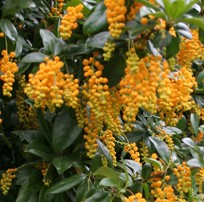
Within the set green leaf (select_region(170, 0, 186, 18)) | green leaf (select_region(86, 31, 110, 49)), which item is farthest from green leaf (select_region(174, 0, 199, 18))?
green leaf (select_region(86, 31, 110, 49))

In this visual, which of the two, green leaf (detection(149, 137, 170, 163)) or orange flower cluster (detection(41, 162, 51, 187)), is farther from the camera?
green leaf (detection(149, 137, 170, 163))

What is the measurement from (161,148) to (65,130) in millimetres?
509

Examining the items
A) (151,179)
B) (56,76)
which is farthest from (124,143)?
(56,76)

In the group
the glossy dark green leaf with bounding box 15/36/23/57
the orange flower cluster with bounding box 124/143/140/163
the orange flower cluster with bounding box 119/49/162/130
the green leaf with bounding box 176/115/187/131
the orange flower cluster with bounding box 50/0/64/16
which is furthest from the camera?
the green leaf with bounding box 176/115/187/131

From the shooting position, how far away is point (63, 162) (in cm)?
169

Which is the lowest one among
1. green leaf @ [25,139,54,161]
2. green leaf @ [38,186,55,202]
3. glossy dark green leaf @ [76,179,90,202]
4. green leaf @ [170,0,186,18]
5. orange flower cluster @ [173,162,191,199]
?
green leaf @ [38,186,55,202]

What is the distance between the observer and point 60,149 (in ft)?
5.50

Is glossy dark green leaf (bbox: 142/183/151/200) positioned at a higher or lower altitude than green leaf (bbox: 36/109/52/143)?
lower

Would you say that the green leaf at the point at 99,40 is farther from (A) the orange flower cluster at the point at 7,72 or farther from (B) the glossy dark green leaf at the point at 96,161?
(B) the glossy dark green leaf at the point at 96,161

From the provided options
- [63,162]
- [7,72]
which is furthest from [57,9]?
[63,162]

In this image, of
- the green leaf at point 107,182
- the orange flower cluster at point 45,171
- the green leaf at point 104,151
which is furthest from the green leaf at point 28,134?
the green leaf at point 107,182

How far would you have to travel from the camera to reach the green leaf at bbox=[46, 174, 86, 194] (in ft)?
5.39

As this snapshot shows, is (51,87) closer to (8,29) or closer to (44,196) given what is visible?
(8,29)

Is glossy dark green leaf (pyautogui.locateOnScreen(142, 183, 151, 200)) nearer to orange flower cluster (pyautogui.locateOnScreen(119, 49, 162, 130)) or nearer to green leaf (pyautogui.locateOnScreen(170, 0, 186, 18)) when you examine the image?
orange flower cluster (pyautogui.locateOnScreen(119, 49, 162, 130))
